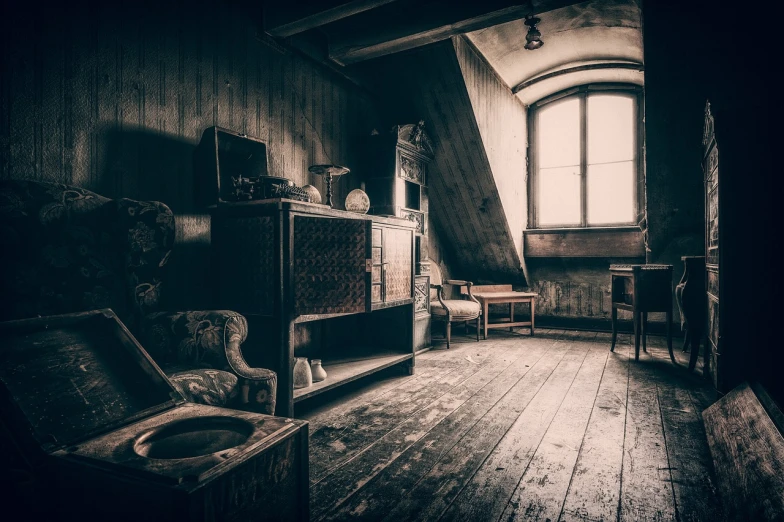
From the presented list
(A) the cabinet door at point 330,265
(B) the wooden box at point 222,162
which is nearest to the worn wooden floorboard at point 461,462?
(A) the cabinet door at point 330,265

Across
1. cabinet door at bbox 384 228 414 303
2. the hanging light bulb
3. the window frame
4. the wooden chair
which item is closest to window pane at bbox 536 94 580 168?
the window frame

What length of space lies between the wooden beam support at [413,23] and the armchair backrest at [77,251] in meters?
2.24

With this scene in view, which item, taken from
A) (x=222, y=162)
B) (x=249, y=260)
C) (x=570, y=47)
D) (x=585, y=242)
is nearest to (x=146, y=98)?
(x=222, y=162)

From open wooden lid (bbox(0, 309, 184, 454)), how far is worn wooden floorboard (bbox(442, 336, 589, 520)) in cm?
Result: 107

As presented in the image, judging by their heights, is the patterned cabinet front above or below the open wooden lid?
above

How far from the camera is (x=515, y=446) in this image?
2146 mm

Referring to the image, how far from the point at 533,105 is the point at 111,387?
631cm

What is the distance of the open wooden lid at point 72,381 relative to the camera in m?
1.07

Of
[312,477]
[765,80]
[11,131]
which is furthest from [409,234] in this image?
[765,80]

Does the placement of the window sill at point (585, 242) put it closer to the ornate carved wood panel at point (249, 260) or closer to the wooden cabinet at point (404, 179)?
the wooden cabinet at point (404, 179)

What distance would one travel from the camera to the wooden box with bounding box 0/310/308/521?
904 mm

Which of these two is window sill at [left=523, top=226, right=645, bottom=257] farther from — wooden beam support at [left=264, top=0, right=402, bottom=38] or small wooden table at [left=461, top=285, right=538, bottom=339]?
wooden beam support at [left=264, top=0, right=402, bottom=38]

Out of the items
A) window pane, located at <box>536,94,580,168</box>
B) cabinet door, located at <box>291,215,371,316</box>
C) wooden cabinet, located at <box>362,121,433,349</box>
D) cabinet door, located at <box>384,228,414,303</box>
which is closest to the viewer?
cabinet door, located at <box>291,215,371,316</box>

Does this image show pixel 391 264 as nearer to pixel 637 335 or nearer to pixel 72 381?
pixel 72 381
